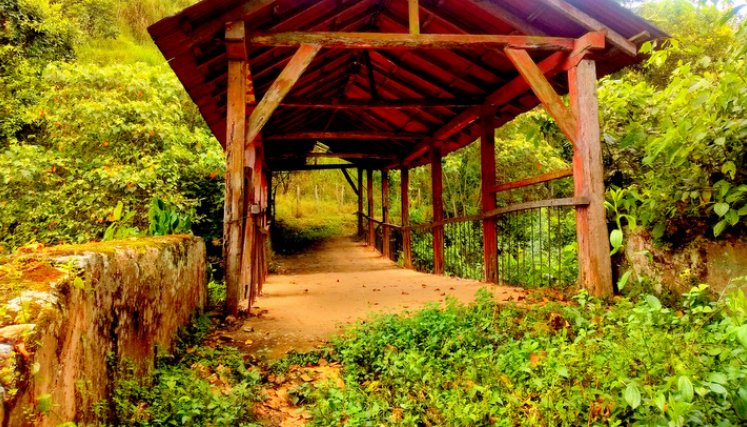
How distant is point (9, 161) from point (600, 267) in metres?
9.43

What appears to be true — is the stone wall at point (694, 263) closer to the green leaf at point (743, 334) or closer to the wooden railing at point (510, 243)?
the wooden railing at point (510, 243)

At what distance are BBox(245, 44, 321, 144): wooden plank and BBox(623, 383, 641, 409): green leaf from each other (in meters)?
3.84

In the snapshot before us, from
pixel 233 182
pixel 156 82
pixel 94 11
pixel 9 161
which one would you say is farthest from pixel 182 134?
pixel 94 11

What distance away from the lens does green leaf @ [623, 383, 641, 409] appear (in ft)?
5.82

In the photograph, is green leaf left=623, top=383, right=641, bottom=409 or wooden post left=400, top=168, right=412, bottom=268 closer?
green leaf left=623, top=383, right=641, bottom=409

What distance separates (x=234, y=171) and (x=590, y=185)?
3590 mm

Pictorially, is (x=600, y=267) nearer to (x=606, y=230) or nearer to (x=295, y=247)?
(x=606, y=230)

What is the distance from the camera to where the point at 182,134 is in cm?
974

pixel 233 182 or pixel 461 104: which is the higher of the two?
pixel 461 104

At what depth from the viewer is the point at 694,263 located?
357 cm

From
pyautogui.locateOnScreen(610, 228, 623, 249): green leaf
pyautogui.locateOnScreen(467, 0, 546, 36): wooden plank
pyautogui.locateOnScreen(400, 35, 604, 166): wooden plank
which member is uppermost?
pyautogui.locateOnScreen(467, 0, 546, 36): wooden plank

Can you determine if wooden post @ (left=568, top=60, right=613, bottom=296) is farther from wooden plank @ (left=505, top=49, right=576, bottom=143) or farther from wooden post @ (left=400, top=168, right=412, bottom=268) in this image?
wooden post @ (left=400, top=168, right=412, bottom=268)

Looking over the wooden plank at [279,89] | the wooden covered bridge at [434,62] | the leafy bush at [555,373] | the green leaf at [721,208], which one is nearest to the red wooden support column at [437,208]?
the wooden covered bridge at [434,62]

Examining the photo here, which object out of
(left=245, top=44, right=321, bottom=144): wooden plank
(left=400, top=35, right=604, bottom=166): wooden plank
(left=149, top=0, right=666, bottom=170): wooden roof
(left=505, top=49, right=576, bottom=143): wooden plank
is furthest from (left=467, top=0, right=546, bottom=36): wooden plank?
(left=245, top=44, right=321, bottom=144): wooden plank
